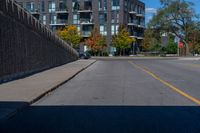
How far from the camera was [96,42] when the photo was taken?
354 feet

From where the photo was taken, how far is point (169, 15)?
4717 inches

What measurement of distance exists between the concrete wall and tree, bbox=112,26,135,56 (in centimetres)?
7057

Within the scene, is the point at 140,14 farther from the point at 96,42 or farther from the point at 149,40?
the point at 96,42

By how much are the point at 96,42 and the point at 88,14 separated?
11.6 m

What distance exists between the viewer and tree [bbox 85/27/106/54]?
10806cm

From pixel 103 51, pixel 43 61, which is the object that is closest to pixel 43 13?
pixel 103 51

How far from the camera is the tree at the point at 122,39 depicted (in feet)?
357

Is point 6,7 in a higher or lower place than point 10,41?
higher

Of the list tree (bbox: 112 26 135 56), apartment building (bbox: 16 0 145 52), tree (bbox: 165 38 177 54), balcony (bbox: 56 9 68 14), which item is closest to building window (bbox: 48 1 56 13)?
apartment building (bbox: 16 0 145 52)

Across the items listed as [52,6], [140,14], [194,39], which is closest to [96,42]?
[52,6]
